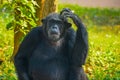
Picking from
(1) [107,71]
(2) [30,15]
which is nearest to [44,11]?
(2) [30,15]

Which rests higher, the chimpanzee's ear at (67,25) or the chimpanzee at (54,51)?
the chimpanzee's ear at (67,25)

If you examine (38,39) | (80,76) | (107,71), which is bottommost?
(107,71)

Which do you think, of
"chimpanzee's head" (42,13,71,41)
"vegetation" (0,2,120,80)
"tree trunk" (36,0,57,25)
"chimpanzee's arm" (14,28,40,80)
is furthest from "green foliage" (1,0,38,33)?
"chimpanzee's head" (42,13,71,41)

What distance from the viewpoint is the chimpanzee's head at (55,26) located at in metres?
6.27

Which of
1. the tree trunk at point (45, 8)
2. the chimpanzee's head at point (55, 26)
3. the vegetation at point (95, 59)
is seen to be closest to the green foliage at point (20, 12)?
the vegetation at point (95, 59)

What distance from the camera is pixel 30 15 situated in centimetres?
786

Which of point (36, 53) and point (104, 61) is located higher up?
point (36, 53)

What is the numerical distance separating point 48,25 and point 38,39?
1.28 feet

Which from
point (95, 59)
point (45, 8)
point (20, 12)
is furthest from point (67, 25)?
point (95, 59)

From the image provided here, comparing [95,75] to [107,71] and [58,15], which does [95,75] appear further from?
[58,15]

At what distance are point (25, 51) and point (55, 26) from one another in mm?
631

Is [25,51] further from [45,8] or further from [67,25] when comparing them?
[45,8]

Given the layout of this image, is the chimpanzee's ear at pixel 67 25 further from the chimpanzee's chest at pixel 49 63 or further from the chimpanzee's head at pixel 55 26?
the chimpanzee's chest at pixel 49 63

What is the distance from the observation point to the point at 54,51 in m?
6.65
